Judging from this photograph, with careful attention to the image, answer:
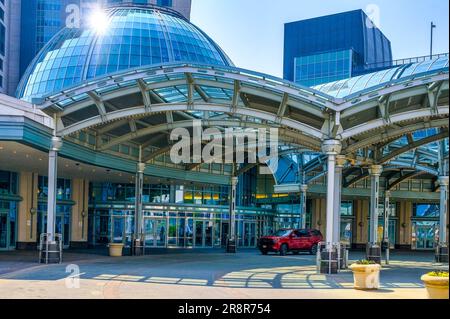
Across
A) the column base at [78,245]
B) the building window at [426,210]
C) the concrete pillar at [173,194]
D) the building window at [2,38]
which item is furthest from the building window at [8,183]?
the building window at [2,38]

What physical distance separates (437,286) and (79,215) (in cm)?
3002

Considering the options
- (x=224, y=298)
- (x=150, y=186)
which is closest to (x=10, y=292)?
(x=224, y=298)

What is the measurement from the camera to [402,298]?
1438cm

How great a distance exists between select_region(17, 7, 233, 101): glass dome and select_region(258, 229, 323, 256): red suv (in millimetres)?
14217

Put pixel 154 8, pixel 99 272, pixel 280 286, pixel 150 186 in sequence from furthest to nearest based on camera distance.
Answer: pixel 154 8
pixel 150 186
pixel 99 272
pixel 280 286

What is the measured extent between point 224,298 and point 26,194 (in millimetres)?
23070

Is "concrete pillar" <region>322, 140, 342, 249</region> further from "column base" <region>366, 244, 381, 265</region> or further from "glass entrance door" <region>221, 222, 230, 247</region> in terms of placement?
"glass entrance door" <region>221, 222, 230, 247</region>

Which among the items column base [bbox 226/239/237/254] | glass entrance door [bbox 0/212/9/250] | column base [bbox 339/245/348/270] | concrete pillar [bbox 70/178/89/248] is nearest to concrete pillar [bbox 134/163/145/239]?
column base [bbox 226/239/237/254]

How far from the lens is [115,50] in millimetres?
44125

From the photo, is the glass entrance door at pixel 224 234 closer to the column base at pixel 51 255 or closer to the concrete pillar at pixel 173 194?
the concrete pillar at pixel 173 194

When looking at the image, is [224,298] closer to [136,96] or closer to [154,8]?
[136,96]

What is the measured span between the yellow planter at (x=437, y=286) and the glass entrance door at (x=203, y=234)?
31481mm

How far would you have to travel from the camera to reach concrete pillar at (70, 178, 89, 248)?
38.0 metres

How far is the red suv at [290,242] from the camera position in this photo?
117 ft
